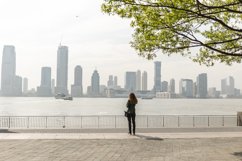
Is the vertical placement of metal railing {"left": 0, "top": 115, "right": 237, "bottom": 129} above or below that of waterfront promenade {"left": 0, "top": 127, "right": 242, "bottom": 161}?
below

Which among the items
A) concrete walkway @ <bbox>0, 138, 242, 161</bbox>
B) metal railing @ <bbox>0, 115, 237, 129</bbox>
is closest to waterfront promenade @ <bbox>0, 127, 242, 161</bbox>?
concrete walkway @ <bbox>0, 138, 242, 161</bbox>

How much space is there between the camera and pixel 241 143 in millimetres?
15680

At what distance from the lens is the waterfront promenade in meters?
12.1

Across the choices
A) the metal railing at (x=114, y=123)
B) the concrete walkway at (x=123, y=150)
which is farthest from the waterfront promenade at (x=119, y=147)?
the metal railing at (x=114, y=123)

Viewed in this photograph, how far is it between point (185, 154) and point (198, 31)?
668 centimetres

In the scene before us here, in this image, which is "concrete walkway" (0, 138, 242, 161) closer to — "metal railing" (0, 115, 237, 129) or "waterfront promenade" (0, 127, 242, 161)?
"waterfront promenade" (0, 127, 242, 161)

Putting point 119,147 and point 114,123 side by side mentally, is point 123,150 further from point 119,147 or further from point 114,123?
point 114,123

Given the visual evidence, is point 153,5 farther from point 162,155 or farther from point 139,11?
point 162,155

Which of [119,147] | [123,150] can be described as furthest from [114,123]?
[123,150]

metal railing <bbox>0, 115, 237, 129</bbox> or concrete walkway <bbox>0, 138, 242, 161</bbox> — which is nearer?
concrete walkway <bbox>0, 138, 242, 161</bbox>

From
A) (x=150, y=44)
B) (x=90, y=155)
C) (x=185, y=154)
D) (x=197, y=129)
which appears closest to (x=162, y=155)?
(x=185, y=154)

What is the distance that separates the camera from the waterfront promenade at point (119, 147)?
1211 cm

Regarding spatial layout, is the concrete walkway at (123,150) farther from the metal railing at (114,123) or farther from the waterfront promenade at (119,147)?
the metal railing at (114,123)

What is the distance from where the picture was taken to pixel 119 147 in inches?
562
